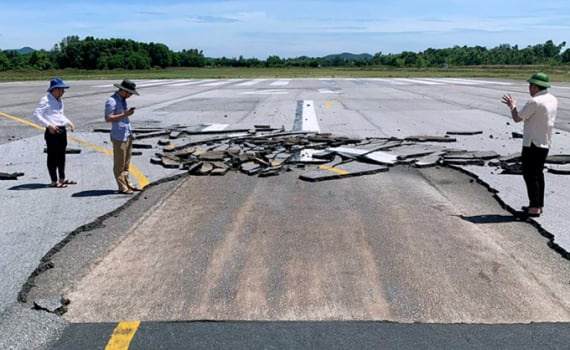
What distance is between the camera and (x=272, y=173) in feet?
34.3

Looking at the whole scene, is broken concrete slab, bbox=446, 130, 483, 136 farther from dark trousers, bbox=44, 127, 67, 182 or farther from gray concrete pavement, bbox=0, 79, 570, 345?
dark trousers, bbox=44, 127, 67, 182

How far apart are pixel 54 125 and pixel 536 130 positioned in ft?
23.5

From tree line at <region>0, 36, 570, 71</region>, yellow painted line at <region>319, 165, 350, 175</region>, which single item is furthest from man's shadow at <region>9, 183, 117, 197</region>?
tree line at <region>0, 36, 570, 71</region>

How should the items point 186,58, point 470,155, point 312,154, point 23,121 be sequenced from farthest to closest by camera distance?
1. point 186,58
2. point 23,121
3. point 312,154
4. point 470,155

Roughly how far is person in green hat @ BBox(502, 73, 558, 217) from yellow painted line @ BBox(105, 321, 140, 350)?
528cm

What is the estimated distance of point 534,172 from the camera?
7820 mm

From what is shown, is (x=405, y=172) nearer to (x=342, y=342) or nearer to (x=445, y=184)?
(x=445, y=184)

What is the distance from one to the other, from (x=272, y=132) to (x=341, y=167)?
5.03 metres

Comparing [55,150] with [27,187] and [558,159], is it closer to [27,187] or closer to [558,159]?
[27,187]

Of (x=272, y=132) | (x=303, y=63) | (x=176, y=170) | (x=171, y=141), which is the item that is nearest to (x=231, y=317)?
(x=176, y=170)

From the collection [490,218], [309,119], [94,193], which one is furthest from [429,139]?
[94,193]

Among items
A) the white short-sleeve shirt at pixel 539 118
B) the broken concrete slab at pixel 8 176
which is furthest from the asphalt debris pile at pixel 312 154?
the white short-sleeve shirt at pixel 539 118

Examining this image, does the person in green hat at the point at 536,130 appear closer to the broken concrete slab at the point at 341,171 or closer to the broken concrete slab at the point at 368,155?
the broken concrete slab at the point at 341,171

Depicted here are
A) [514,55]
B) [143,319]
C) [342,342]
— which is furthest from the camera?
[514,55]
